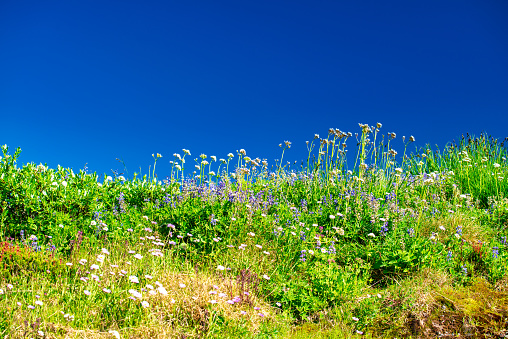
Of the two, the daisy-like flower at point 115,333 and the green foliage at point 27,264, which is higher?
the green foliage at point 27,264

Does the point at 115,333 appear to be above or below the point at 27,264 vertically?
below

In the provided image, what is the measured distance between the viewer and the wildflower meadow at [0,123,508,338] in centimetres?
396

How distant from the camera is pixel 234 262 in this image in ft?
17.1

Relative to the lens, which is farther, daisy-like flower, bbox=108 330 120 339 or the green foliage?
the green foliage

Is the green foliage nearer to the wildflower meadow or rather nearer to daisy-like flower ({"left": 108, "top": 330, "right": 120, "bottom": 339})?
the wildflower meadow

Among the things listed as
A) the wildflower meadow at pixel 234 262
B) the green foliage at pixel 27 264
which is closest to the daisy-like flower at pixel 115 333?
the wildflower meadow at pixel 234 262

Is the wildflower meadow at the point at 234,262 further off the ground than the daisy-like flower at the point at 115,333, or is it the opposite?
the wildflower meadow at the point at 234,262

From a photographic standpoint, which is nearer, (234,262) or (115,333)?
(115,333)

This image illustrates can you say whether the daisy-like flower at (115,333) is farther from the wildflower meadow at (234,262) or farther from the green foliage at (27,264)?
the green foliage at (27,264)

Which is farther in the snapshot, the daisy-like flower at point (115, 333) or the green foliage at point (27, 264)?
the green foliage at point (27, 264)

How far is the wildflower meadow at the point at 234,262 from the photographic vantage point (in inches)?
156

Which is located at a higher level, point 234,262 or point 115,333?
point 234,262

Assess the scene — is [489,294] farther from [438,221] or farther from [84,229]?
[84,229]

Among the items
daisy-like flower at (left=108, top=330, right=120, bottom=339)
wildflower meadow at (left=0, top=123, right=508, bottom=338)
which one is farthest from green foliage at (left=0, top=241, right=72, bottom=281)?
daisy-like flower at (left=108, top=330, right=120, bottom=339)
